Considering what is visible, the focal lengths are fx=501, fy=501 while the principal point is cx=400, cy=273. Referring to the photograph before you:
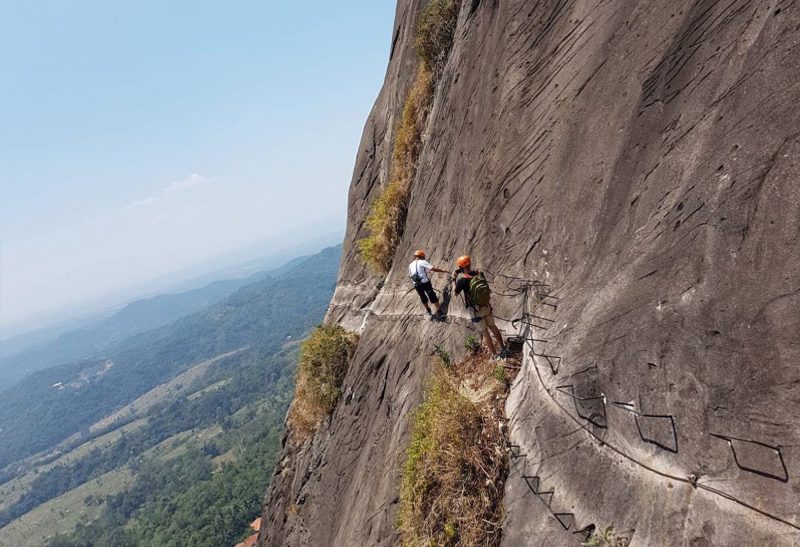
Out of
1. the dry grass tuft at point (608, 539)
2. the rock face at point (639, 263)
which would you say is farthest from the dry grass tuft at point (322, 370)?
the dry grass tuft at point (608, 539)

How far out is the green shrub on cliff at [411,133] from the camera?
16062mm

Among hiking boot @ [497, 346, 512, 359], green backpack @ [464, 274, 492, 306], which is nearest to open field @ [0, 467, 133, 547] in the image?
hiking boot @ [497, 346, 512, 359]

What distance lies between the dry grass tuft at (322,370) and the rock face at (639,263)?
6112 millimetres

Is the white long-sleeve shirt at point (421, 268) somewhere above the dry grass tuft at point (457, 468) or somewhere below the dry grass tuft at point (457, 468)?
above

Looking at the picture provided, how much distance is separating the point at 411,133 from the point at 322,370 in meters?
9.11

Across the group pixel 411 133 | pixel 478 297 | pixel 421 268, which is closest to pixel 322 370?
pixel 421 268

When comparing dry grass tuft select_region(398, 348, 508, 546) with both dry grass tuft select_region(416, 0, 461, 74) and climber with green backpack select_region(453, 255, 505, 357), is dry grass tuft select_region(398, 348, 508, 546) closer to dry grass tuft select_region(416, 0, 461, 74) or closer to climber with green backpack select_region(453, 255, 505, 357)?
climber with green backpack select_region(453, 255, 505, 357)

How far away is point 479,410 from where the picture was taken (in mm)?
8664

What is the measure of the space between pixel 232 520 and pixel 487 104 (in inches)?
4310

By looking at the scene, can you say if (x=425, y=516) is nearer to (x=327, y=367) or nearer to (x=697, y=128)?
(x=697, y=128)

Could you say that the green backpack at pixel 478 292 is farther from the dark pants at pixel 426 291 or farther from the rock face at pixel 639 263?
the dark pants at pixel 426 291

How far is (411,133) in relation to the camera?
685 inches

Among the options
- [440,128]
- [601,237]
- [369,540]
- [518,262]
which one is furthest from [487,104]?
[369,540]

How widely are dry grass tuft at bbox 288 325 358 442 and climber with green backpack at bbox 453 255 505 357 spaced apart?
9.76m
